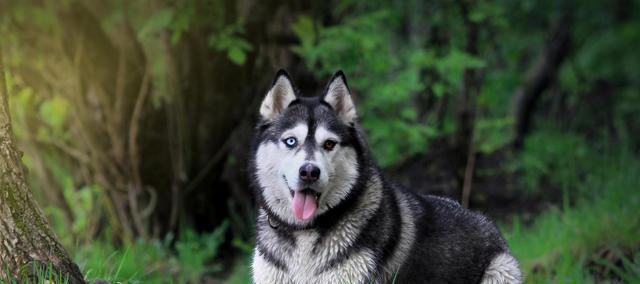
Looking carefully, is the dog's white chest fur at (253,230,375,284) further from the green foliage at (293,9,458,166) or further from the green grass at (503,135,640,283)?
the green foliage at (293,9,458,166)

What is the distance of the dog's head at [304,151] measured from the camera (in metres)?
4.61

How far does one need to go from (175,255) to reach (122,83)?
7.12ft

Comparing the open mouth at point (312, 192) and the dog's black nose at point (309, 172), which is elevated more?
the dog's black nose at point (309, 172)

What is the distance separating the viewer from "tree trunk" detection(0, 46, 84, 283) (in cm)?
417

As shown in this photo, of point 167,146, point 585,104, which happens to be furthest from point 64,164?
point 585,104

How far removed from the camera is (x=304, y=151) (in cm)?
464

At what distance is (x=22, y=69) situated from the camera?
910cm

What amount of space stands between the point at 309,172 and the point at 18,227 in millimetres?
1642

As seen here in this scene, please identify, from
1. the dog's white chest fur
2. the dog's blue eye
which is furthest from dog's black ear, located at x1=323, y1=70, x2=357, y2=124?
the dog's white chest fur

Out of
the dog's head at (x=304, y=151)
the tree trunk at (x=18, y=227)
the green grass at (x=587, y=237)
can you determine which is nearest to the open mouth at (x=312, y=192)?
the dog's head at (x=304, y=151)

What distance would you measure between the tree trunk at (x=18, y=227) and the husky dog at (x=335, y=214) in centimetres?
121

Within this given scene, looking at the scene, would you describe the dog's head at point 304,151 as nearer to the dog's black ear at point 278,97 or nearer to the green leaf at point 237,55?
the dog's black ear at point 278,97

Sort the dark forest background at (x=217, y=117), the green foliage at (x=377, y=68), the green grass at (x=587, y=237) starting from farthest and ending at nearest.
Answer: the dark forest background at (x=217, y=117)
the green foliage at (x=377, y=68)
the green grass at (x=587, y=237)

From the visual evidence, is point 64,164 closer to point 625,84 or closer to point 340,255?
point 340,255
